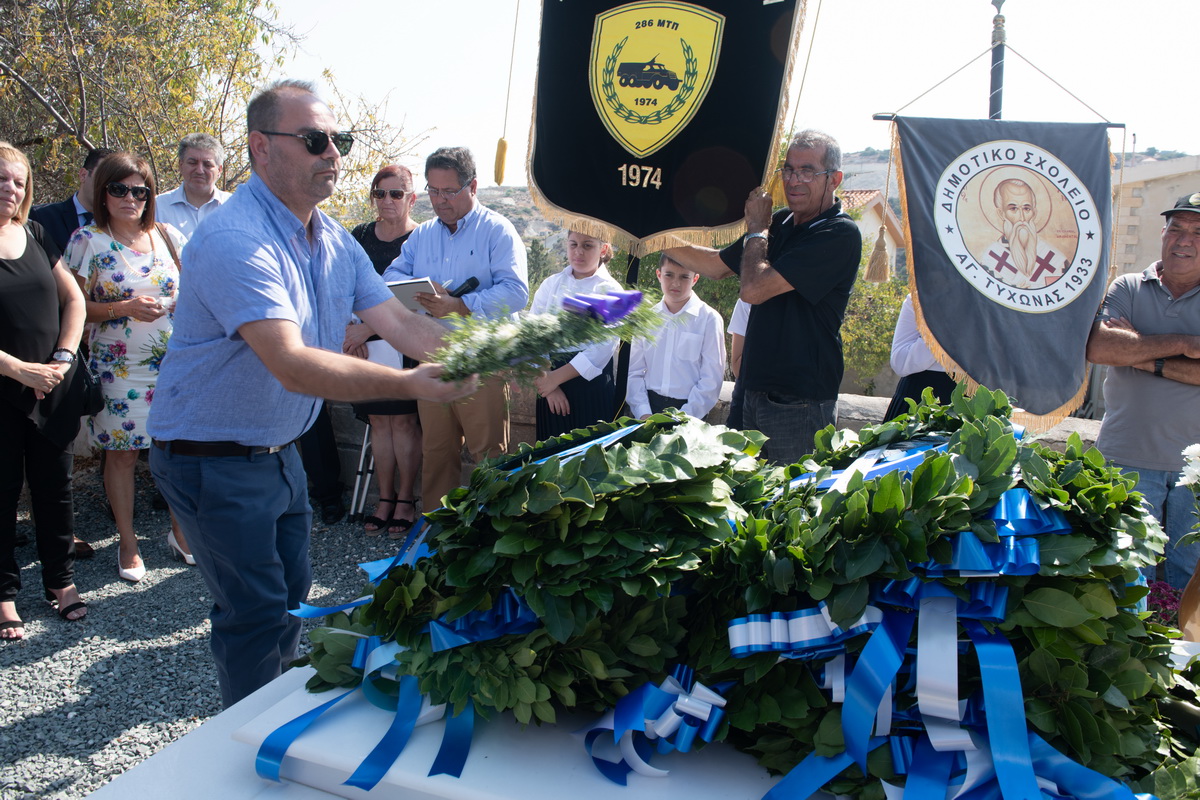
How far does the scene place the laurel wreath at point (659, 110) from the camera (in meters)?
3.60

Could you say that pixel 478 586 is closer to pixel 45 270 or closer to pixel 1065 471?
pixel 1065 471

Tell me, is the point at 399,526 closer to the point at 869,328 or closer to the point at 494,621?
the point at 494,621

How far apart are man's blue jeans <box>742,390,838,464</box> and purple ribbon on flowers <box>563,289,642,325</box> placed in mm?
1871

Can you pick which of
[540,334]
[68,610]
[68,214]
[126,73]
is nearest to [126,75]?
[126,73]

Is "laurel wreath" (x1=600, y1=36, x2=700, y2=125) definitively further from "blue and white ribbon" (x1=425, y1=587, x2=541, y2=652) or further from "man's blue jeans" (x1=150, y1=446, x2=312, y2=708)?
"blue and white ribbon" (x1=425, y1=587, x2=541, y2=652)

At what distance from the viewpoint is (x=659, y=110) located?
143 inches

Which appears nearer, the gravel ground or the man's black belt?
the man's black belt

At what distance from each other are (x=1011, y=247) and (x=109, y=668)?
4.69 metres

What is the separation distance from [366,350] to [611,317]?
3.36 metres

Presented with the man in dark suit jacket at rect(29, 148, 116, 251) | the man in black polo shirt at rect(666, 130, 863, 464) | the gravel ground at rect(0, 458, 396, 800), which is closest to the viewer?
the gravel ground at rect(0, 458, 396, 800)

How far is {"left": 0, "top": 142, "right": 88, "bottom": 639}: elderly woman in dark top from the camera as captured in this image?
366 cm

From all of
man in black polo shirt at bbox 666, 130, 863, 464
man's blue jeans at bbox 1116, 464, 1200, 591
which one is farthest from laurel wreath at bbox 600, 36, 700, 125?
man's blue jeans at bbox 1116, 464, 1200, 591

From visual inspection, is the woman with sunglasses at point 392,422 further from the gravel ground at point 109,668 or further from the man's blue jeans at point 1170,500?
the man's blue jeans at point 1170,500

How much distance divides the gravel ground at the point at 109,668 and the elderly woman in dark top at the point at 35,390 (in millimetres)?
217
